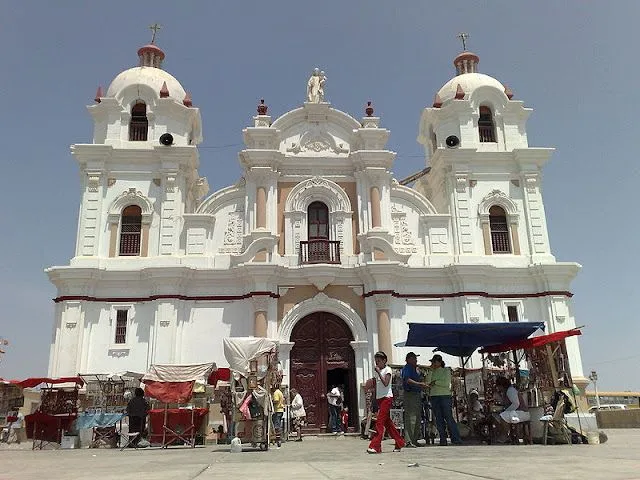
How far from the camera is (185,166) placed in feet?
76.4

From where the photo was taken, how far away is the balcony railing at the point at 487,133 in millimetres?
24984

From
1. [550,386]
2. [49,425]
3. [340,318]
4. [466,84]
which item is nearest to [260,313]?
[340,318]

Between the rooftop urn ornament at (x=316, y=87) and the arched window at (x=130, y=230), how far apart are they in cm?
848

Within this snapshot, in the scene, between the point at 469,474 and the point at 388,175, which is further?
the point at 388,175

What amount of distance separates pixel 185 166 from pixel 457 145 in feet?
37.3

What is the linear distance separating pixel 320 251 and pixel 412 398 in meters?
10.2

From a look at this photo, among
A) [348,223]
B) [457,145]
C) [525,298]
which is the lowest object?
[525,298]

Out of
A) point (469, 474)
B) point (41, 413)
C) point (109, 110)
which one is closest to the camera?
point (469, 474)

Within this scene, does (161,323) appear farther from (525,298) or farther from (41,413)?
(525,298)

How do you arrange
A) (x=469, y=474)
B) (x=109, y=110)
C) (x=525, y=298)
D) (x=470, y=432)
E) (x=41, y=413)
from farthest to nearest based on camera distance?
(x=109, y=110)
(x=525, y=298)
(x=41, y=413)
(x=470, y=432)
(x=469, y=474)

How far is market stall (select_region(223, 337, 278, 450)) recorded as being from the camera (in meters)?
12.4

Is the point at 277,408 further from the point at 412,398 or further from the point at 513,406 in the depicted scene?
the point at 513,406

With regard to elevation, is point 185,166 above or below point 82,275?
above

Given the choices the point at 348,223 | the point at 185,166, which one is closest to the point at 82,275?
the point at 185,166
